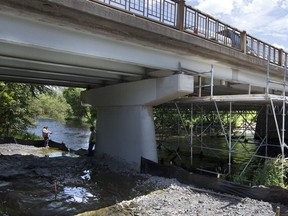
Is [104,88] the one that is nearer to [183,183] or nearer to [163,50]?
[163,50]

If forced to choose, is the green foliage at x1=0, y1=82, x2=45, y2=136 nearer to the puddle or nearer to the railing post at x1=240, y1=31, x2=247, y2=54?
the puddle

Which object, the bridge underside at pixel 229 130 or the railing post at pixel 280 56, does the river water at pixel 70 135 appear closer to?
the bridge underside at pixel 229 130

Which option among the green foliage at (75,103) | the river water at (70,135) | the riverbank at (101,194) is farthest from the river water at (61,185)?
the green foliage at (75,103)

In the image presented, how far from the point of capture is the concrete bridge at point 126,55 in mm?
7565

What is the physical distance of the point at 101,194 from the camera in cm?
989

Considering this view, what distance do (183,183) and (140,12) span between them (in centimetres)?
558

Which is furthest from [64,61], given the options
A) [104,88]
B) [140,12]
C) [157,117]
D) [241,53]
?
[157,117]

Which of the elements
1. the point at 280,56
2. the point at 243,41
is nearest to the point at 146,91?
the point at 243,41

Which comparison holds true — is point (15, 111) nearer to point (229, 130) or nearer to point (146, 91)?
point (146, 91)

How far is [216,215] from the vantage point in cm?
752

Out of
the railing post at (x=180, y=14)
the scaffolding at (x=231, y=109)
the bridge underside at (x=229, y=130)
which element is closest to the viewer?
the scaffolding at (x=231, y=109)

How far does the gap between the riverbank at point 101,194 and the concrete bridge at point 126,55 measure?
179cm

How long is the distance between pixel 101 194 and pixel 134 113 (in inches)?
158

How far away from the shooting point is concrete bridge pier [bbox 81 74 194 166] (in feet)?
38.6
